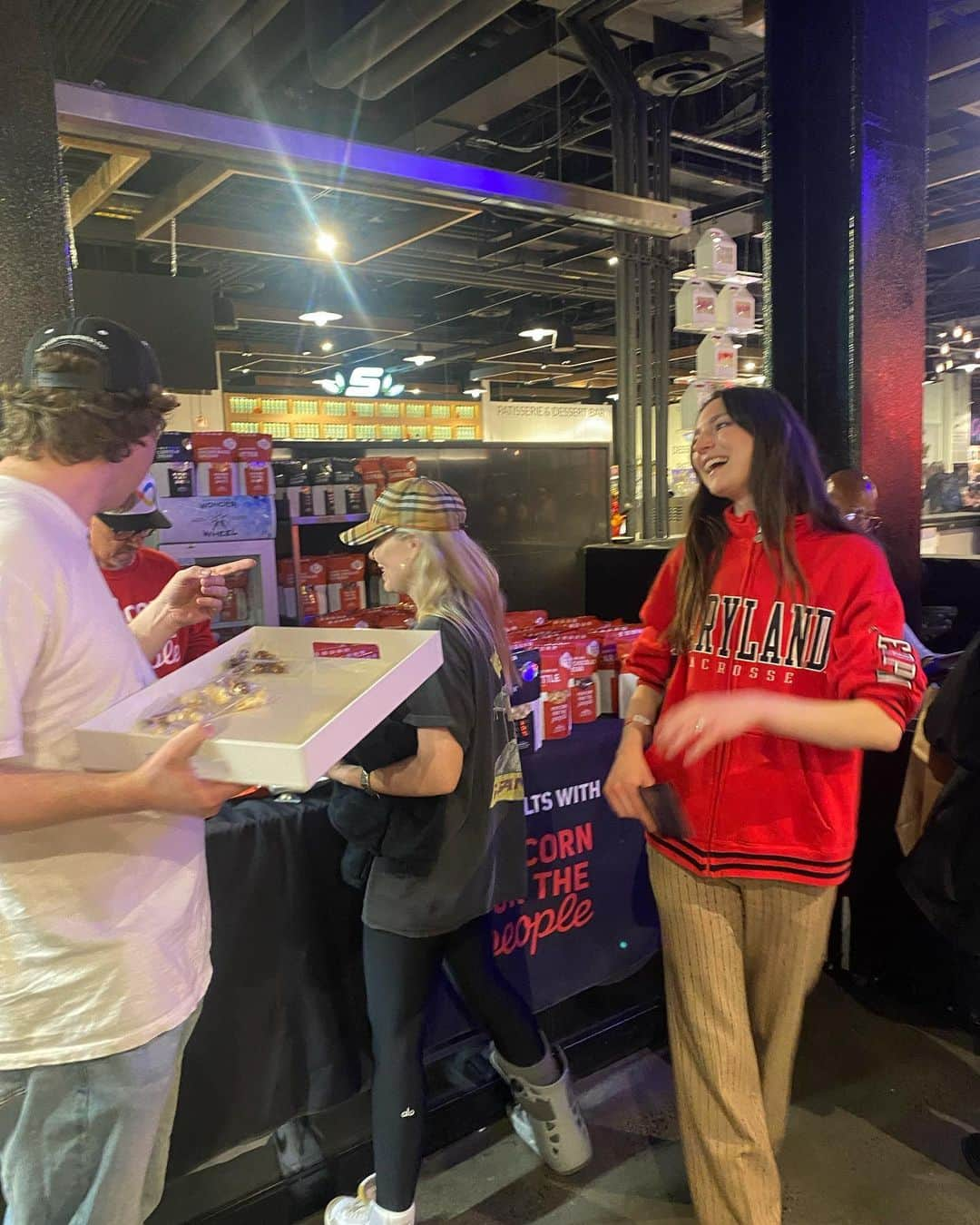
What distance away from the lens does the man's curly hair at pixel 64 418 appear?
45.8 inches

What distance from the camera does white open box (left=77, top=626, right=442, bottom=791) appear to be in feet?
3.36

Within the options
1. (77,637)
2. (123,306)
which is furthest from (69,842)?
(123,306)

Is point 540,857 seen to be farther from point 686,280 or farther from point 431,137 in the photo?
point 431,137

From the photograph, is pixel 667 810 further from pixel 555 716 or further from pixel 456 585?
pixel 555 716

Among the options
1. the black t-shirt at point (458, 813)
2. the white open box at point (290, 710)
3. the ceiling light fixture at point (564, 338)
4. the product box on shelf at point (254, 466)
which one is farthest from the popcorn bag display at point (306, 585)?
the ceiling light fixture at point (564, 338)

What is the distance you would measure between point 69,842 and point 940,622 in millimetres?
3403

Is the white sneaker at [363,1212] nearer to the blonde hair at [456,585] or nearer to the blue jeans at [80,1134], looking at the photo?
the blue jeans at [80,1134]

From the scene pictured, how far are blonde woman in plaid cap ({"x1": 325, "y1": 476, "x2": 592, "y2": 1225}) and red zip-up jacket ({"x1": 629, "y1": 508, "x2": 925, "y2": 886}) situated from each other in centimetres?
43

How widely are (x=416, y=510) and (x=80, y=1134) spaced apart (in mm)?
1232

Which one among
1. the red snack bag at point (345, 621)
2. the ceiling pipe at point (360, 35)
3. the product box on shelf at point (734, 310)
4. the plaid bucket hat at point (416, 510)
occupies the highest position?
the ceiling pipe at point (360, 35)

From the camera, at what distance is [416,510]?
193 cm

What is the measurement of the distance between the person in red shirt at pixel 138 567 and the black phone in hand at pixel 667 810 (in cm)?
123

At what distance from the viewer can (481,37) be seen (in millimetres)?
4820

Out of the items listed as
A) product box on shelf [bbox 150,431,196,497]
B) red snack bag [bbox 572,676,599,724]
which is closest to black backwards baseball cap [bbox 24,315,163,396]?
red snack bag [bbox 572,676,599,724]
